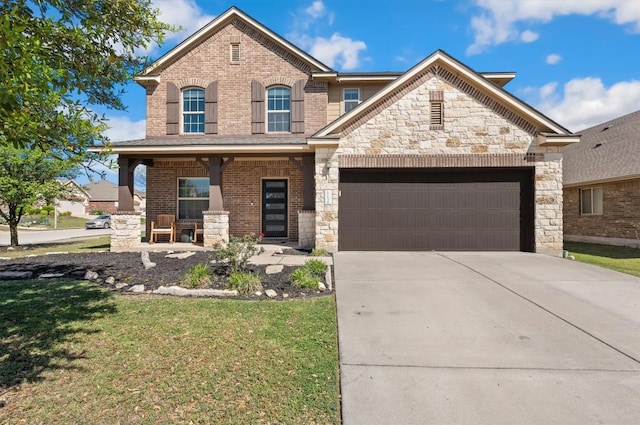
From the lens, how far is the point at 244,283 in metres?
6.00

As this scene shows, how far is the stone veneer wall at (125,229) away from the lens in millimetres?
11250

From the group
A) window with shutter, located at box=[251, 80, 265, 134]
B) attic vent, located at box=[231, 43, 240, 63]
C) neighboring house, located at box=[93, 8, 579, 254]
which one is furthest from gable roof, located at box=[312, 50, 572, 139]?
attic vent, located at box=[231, 43, 240, 63]

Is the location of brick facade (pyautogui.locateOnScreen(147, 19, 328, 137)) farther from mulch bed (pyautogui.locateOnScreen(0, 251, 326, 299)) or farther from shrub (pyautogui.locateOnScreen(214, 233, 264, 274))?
shrub (pyautogui.locateOnScreen(214, 233, 264, 274))

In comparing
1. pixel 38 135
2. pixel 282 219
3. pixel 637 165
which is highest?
pixel 637 165

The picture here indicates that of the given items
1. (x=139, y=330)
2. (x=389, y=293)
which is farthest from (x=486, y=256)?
(x=139, y=330)

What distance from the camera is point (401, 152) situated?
1008 cm

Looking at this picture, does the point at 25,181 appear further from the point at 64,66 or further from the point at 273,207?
the point at 64,66

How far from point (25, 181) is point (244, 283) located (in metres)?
13.3

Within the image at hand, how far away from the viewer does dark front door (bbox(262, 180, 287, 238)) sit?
43.6 feet

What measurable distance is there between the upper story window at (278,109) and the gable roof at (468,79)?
151 inches

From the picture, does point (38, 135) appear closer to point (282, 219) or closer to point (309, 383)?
point (309, 383)

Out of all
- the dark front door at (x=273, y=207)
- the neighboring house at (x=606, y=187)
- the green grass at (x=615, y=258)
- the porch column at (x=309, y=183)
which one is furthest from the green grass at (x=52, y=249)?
the neighboring house at (x=606, y=187)

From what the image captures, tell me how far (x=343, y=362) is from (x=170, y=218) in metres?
11.7

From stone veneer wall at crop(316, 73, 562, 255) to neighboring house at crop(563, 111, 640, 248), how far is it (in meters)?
5.54
